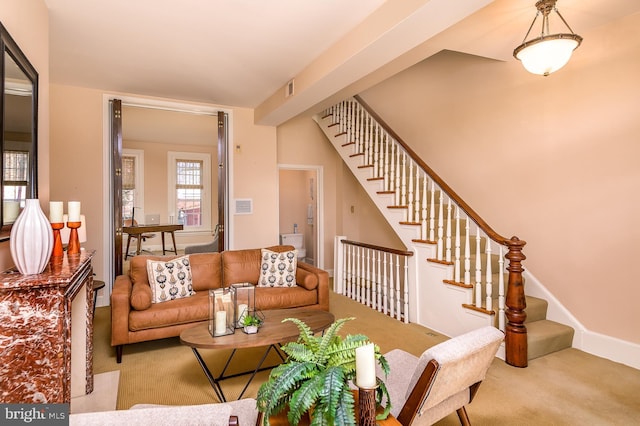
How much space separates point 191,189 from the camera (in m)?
6.34

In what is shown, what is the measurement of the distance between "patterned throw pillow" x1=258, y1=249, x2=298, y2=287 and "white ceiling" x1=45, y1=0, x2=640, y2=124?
193 cm

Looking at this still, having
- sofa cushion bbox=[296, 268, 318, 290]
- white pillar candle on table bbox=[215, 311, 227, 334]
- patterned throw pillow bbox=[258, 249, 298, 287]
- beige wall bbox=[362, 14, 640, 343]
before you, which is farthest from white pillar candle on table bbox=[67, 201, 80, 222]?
beige wall bbox=[362, 14, 640, 343]

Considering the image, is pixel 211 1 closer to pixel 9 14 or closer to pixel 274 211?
pixel 9 14

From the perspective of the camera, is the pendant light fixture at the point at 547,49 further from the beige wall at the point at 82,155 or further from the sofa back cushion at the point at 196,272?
the beige wall at the point at 82,155

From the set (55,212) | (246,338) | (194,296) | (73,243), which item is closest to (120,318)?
(194,296)

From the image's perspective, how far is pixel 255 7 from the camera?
8.88ft

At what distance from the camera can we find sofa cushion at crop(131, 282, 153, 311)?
3.11 meters

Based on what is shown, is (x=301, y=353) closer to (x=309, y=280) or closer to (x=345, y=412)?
(x=345, y=412)

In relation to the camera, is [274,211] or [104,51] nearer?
[104,51]

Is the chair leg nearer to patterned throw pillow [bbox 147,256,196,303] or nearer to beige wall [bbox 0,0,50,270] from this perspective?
beige wall [bbox 0,0,50,270]

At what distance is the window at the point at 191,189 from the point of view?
20.6 ft

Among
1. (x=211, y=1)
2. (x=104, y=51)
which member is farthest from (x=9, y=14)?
(x=104, y=51)

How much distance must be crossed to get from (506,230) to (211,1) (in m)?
3.75

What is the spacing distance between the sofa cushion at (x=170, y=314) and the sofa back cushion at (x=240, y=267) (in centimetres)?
61
